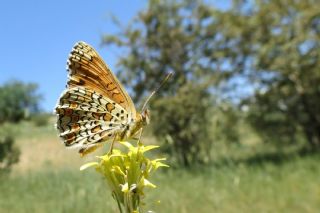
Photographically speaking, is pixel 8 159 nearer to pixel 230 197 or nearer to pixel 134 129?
pixel 230 197

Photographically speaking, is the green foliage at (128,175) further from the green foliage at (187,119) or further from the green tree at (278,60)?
the green tree at (278,60)

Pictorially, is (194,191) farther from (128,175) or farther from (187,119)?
(128,175)

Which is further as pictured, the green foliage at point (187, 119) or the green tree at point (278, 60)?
the green tree at point (278, 60)

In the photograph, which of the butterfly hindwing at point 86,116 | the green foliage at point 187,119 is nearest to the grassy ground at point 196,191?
the green foliage at point 187,119

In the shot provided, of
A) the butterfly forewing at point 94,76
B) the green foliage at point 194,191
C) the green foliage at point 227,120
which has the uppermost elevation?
the butterfly forewing at point 94,76

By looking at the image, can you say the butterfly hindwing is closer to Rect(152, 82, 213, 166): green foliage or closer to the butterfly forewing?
the butterfly forewing

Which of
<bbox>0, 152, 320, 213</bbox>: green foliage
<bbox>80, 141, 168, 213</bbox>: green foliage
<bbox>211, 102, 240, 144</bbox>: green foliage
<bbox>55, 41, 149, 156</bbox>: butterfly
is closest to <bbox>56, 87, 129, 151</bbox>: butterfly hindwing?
<bbox>55, 41, 149, 156</bbox>: butterfly

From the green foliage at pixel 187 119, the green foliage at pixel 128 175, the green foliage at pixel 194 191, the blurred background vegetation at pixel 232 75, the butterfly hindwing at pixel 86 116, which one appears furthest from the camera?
the blurred background vegetation at pixel 232 75

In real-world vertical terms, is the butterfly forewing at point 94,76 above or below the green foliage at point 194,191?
above
